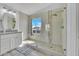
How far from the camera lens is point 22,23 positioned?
15.5 ft

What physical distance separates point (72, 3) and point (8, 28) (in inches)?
124

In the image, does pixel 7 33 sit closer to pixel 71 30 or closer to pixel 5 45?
pixel 5 45


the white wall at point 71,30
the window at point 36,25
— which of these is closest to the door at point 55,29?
the window at point 36,25

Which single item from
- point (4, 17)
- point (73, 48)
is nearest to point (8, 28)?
point (4, 17)

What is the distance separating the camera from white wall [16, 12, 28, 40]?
14.3ft

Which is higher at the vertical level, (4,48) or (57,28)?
(57,28)

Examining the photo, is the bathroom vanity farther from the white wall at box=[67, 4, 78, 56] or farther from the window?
the white wall at box=[67, 4, 78, 56]

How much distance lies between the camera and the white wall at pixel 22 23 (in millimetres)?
4368

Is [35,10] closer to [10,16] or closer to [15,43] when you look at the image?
[10,16]

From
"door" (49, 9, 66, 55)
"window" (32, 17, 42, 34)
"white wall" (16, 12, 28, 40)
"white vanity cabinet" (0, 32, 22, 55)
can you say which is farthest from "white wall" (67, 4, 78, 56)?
"window" (32, 17, 42, 34)

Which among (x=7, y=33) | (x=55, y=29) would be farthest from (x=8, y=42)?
(x=55, y=29)

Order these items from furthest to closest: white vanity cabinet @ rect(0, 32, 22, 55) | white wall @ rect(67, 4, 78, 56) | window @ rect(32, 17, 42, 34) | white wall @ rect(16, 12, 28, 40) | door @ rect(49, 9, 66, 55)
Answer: window @ rect(32, 17, 42, 34) < white wall @ rect(16, 12, 28, 40) < door @ rect(49, 9, 66, 55) < white vanity cabinet @ rect(0, 32, 22, 55) < white wall @ rect(67, 4, 78, 56)

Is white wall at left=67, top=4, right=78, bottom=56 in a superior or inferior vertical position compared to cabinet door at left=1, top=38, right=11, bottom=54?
superior

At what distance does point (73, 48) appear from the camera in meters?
1.00
